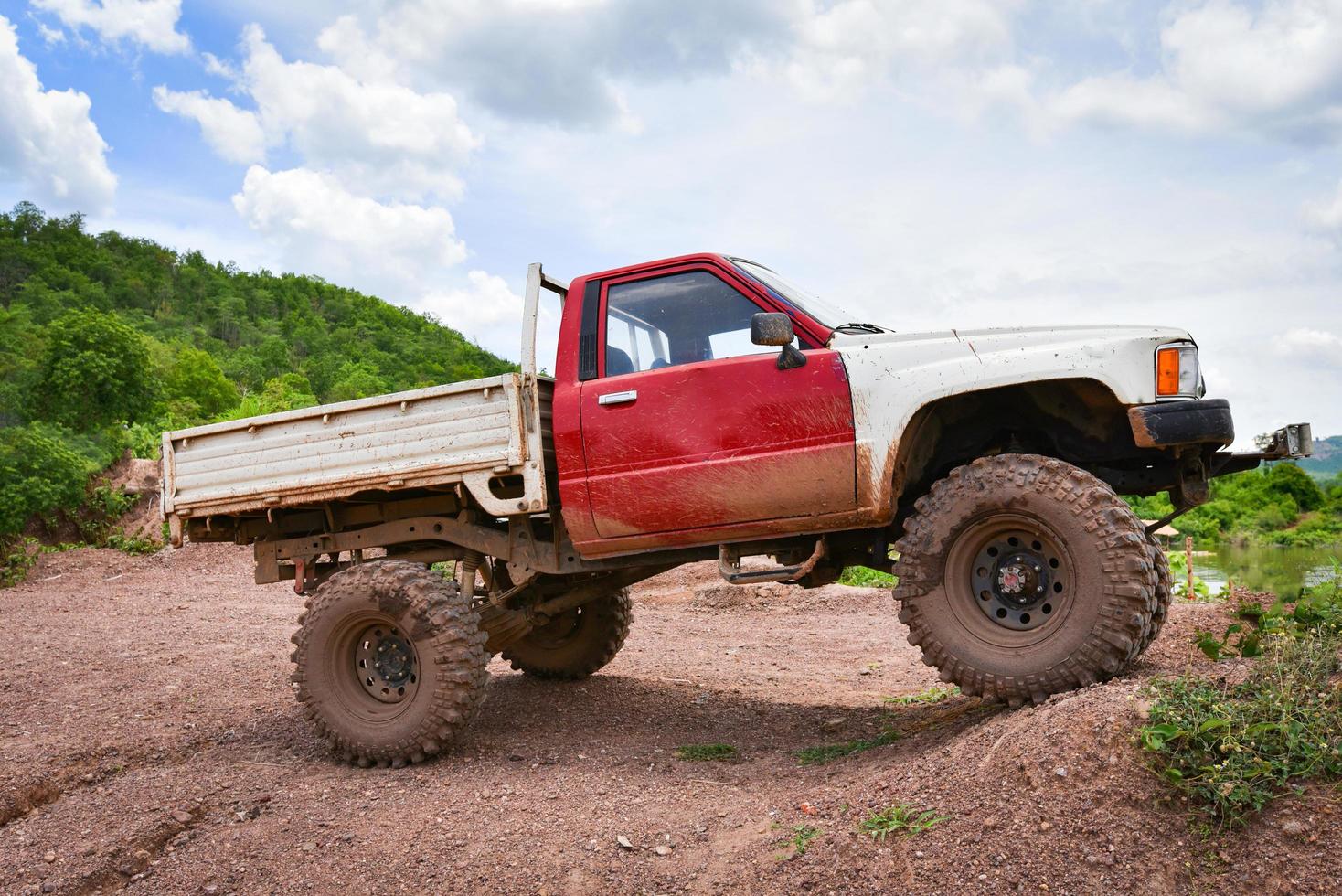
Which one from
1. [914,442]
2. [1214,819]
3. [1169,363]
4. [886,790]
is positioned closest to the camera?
[1214,819]

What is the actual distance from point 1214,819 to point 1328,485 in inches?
1749

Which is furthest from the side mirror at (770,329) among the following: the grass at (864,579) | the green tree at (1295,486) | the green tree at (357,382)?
the green tree at (1295,486)

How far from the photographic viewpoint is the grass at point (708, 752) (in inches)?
206

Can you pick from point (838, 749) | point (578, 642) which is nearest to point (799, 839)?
point (838, 749)

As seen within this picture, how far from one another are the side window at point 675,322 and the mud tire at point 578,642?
233 cm

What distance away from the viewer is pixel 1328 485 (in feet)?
132

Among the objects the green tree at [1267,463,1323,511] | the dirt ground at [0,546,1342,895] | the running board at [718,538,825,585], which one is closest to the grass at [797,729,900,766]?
the dirt ground at [0,546,1342,895]

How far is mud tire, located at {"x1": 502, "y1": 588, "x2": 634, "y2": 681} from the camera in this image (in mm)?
7137

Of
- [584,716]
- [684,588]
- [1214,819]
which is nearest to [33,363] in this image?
[684,588]

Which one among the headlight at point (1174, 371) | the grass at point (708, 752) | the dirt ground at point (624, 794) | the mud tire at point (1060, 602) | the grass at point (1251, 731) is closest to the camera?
the grass at point (1251, 731)

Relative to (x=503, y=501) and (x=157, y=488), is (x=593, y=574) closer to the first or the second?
(x=503, y=501)

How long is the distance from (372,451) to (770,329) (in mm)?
2467

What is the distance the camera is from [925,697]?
6.46 metres

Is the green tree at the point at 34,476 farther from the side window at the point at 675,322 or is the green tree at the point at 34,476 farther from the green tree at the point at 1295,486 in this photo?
the green tree at the point at 1295,486
